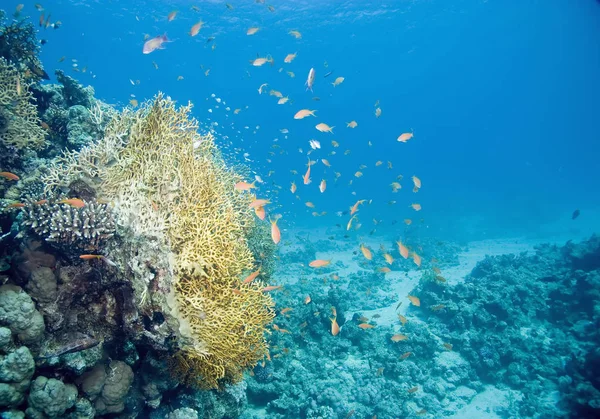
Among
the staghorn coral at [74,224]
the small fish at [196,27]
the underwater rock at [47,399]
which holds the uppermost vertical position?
the small fish at [196,27]

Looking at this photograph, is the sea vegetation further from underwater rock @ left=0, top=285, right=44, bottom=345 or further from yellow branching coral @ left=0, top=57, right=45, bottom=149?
yellow branching coral @ left=0, top=57, right=45, bottom=149

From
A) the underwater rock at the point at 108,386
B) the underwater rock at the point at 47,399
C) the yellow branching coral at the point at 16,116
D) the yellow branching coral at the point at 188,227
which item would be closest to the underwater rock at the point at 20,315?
the underwater rock at the point at 47,399

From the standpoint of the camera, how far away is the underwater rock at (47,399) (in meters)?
3.21

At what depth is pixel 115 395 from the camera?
12.6 feet

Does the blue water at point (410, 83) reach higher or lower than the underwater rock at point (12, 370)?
higher

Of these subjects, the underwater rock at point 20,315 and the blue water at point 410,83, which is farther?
the blue water at point 410,83

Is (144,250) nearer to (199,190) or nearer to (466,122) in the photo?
(199,190)

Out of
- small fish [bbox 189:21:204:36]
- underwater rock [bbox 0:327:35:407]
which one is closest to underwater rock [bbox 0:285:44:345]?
underwater rock [bbox 0:327:35:407]

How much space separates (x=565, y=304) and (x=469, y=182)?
9322 cm

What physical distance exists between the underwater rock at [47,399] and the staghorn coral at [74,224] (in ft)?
5.12

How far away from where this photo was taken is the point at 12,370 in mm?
3033

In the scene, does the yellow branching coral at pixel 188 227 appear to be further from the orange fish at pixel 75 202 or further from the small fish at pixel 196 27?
the small fish at pixel 196 27

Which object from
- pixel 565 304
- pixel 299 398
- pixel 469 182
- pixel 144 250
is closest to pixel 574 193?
pixel 469 182

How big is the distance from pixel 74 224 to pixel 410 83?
361 ft
